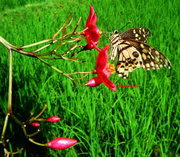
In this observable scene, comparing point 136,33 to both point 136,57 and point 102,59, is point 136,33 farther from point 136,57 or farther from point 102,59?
point 102,59

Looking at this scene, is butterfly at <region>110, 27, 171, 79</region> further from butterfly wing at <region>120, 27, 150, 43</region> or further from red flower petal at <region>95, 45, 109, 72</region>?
red flower petal at <region>95, 45, 109, 72</region>

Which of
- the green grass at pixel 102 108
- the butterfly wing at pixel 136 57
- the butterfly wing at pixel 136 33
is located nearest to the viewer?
the green grass at pixel 102 108

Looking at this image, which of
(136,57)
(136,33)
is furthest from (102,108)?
(136,33)

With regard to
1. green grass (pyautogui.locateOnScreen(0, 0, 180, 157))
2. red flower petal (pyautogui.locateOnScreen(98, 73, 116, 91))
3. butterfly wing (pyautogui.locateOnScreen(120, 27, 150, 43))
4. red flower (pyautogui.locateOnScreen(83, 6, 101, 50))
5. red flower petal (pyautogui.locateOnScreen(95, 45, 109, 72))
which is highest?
butterfly wing (pyautogui.locateOnScreen(120, 27, 150, 43))

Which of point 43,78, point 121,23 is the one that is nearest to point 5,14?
point 121,23

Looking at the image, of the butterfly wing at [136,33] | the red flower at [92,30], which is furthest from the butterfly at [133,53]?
the red flower at [92,30]

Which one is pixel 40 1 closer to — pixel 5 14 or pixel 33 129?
pixel 5 14

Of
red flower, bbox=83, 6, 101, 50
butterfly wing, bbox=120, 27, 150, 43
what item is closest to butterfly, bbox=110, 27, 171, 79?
butterfly wing, bbox=120, 27, 150, 43

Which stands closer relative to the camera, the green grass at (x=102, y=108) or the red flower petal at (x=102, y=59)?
the red flower petal at (x=102, y=59)

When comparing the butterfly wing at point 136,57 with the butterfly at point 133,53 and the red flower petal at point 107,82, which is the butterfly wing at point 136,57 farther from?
the red flower petal at point 107,82
